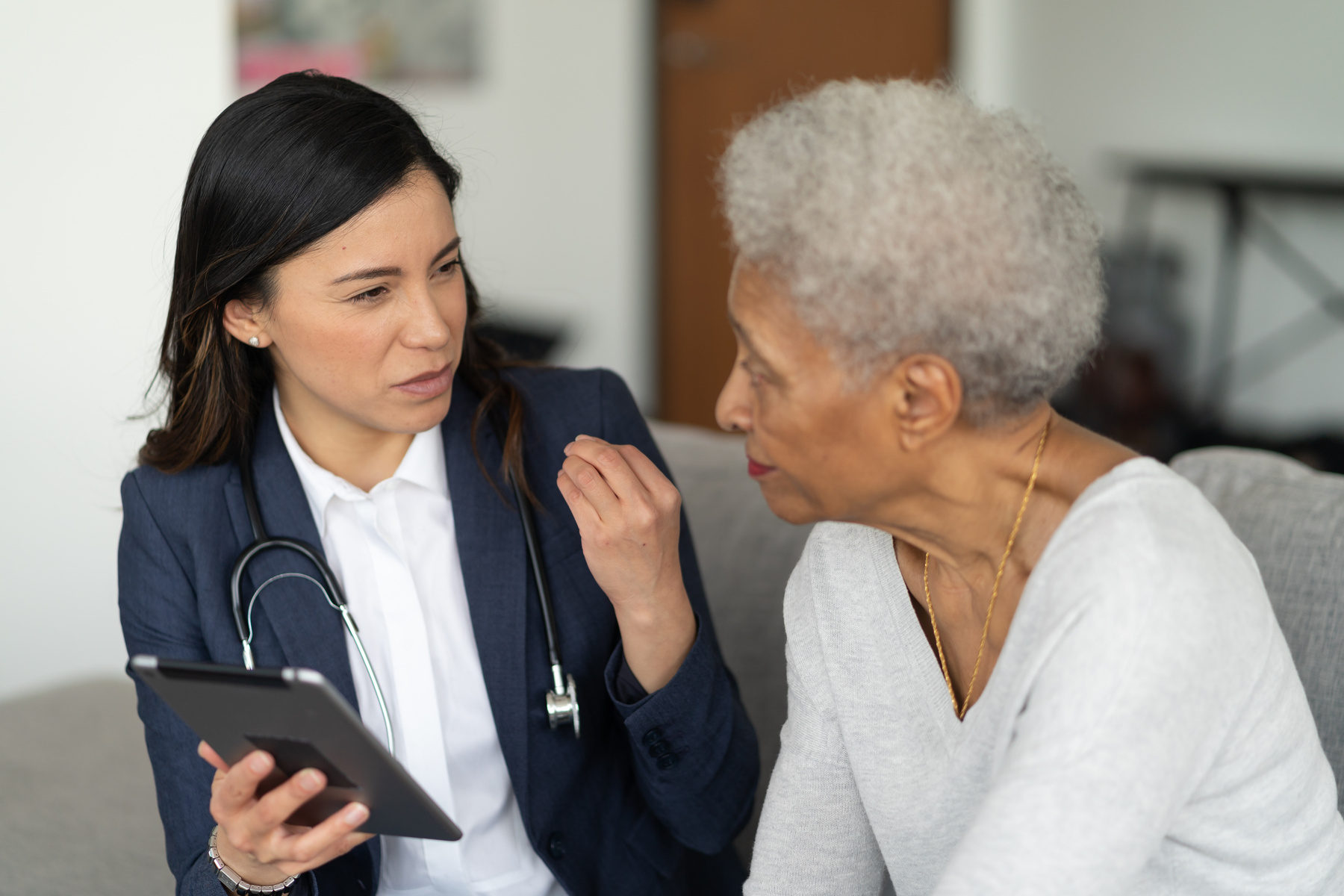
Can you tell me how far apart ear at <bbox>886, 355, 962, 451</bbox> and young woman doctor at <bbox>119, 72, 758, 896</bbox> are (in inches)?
13.7

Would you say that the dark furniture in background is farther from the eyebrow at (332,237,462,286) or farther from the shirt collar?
the eyebrow at (332,237,462,286)

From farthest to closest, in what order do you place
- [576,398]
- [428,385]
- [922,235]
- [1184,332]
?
[1184,332], [576,398], [428,385], [922,235]

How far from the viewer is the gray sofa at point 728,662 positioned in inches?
52.7

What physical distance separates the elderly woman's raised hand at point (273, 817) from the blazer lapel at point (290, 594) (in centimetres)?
22

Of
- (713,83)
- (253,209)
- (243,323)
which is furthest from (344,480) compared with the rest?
(713,83)

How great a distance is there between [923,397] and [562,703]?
595 mm

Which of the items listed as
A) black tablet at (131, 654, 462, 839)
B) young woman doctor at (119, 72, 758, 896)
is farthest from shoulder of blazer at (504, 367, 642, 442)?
black tablet at (131, 654, 462, 839)

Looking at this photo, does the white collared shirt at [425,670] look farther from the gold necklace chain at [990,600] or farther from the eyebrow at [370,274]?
the gold necklace chain at [990,600]

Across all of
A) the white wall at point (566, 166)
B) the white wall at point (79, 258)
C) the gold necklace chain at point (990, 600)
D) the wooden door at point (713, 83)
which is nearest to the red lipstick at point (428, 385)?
the gold necklace chain at point (990, 600)

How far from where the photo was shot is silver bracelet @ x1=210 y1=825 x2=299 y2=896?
47.7 inches

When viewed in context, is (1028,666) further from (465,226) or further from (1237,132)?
(1237,132)

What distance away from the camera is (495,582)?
138cm

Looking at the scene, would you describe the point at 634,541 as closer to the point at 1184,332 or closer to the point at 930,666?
the point at 930,666

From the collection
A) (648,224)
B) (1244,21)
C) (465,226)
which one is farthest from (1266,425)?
(465,226)
